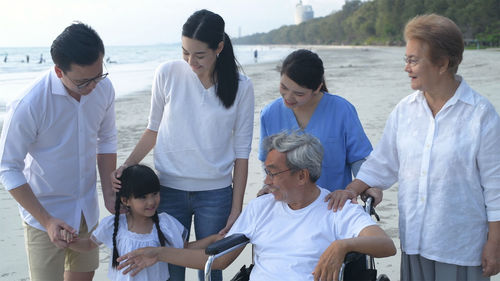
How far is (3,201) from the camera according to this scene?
4891 mm

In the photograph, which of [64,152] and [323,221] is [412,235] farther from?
[64,152]

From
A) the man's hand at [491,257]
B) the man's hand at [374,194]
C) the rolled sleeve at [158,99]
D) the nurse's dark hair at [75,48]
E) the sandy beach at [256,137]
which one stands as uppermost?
the nurse's dark hair at [75,48]

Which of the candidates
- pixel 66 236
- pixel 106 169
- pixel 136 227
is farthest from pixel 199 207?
pixel 66 236

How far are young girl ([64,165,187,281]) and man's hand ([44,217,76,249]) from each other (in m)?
0.14

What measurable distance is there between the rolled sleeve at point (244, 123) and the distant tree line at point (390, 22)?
24084 mm

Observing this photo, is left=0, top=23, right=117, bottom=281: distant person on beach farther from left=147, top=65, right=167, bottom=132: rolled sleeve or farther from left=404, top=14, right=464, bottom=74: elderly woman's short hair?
left=404, top=14, right=464, bottom=74: elderly woman's short hair

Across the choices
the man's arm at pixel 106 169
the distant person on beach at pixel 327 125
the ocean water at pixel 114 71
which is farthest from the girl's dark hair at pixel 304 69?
the man's arm at pixel 106 169

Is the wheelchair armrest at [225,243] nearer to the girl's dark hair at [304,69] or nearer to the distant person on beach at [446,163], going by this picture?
the distant person on beach at [446,163]

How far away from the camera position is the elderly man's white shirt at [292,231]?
2.08 metres

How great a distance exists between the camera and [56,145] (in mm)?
2209

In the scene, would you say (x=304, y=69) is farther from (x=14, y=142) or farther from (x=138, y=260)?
(x=14, y=142)

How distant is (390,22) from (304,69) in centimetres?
7146

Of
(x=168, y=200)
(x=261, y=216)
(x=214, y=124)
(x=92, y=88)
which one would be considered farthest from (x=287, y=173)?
(x=92, y=88)

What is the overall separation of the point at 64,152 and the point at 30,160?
5.8 inches
